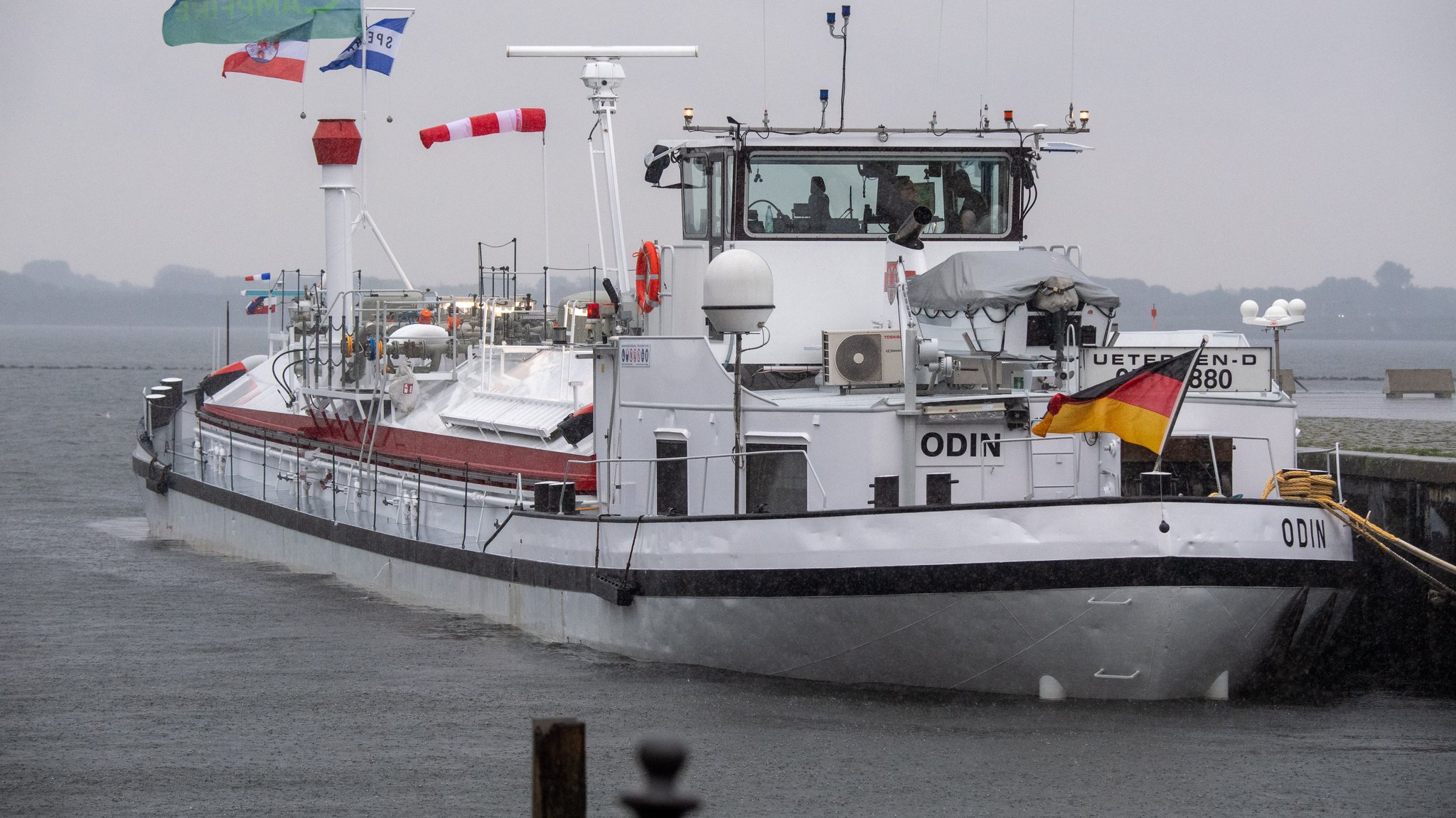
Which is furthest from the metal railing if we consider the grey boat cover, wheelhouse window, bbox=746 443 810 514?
the grey boat cover

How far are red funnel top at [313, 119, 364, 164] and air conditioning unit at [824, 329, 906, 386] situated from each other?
54.8ft

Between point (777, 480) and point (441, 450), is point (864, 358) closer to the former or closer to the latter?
point (777, 480)

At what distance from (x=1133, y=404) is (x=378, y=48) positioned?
20064 millimetres

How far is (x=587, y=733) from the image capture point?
13.5 metres

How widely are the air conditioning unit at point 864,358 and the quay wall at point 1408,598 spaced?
545cm

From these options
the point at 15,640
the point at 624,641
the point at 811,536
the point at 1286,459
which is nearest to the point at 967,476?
the point at 811,536

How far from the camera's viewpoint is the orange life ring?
618 inches

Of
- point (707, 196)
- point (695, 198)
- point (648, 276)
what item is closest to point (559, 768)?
point (648, 276)

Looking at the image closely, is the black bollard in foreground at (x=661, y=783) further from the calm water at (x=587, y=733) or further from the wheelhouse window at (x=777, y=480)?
the wheelhouse window at (x=777, y=480)

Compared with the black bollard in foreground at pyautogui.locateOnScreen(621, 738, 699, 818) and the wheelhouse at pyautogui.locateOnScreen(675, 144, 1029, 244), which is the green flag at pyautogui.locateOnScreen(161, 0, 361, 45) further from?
the black bollard in foreground at pyautogui.locateOnScreen(621, 738, 699, 818)

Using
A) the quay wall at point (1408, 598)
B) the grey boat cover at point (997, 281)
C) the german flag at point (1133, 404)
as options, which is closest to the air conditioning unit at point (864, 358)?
the grey boat cover at point (997, 281)

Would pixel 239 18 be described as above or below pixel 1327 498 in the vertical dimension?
above

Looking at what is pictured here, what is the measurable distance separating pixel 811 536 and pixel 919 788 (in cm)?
249

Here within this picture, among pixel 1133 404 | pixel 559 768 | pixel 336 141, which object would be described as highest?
pixel 336 141
